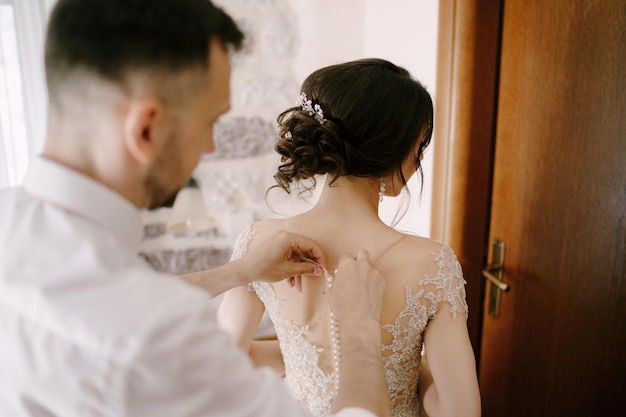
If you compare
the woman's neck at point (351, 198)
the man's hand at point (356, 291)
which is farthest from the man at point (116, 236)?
the woman's neck at point (351, 198)

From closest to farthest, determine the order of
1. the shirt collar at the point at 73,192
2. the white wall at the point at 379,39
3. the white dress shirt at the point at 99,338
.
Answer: the white dress shirt at the point at 99,338 → the shirt collar at the point at 73,192 → the white wall at the point at 379,39

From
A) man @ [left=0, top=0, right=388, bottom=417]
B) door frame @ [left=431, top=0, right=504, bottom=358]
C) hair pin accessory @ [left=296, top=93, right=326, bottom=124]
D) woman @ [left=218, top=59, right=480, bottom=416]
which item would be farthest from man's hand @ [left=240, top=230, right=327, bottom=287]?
door frame @ [left=431, top=0, right=504, bottom=358]

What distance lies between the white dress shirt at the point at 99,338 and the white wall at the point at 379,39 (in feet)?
4.84

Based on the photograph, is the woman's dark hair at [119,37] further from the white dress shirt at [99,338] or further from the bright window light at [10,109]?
the bright window light at [10,109]

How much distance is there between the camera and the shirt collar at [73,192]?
68cm

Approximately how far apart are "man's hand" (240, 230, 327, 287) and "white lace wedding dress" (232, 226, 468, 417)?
0.10m

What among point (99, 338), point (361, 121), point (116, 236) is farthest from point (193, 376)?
point (361, 121)

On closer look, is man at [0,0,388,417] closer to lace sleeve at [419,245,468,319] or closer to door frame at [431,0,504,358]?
lace sleeve at [419,245,468,319]

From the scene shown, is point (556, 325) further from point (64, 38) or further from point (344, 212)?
point (64, 38)

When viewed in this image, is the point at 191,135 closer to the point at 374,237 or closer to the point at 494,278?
the point at 374,237

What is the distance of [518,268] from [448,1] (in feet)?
2.99

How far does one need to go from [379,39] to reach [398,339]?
142cm

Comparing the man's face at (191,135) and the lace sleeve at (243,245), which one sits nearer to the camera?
the man's face at (191,135)

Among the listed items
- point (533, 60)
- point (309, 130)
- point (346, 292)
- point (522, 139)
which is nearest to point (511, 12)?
point (533, 60)
